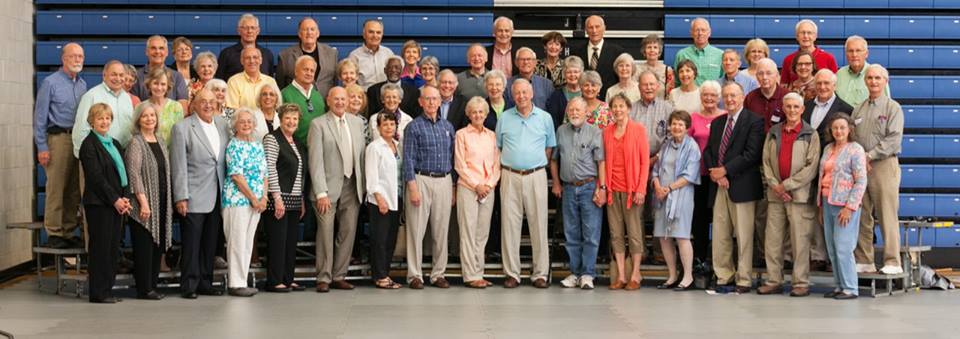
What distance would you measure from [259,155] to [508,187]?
1.72 meters

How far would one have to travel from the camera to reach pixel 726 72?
927cm

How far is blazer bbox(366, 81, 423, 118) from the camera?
928 centimetres

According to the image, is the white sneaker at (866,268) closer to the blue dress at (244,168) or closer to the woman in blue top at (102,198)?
the blue dress at (244,168)

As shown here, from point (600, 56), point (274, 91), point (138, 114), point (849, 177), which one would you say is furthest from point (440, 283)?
point (849, 177)

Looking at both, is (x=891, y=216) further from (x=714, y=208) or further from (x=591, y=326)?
(x=591, y=326)

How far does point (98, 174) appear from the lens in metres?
7.95

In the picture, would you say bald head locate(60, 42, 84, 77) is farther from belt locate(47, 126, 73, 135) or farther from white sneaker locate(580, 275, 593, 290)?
white sneaker locate(580, 275, 593, 290)

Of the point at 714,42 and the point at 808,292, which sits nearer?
the point at 808,292

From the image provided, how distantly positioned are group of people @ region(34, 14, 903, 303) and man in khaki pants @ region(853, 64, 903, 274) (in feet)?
0.04

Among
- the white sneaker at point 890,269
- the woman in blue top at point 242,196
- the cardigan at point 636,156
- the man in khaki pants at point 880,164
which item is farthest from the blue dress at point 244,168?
the white sneaker at point 890,269

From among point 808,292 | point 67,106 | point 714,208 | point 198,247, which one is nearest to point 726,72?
point 714,208

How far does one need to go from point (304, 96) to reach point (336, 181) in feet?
2.29

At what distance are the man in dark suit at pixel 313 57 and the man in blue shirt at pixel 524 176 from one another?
1.46 m

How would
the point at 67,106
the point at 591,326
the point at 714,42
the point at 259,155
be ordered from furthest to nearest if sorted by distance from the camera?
the point at 714,42 < the point at 67,106 < the point at 259,155 < the point at 591,326
